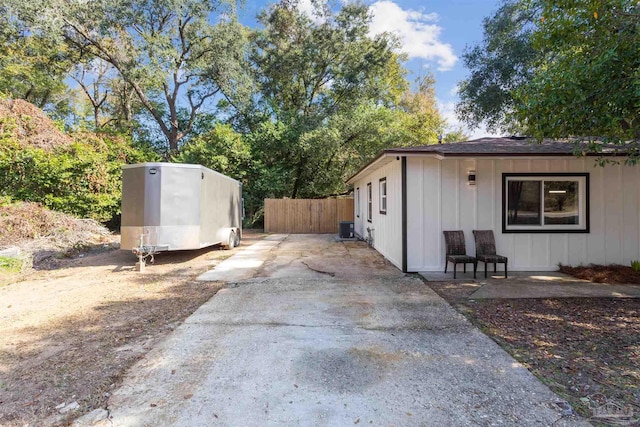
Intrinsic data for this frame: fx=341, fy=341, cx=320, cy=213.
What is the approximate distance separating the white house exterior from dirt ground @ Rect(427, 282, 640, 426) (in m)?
1.87

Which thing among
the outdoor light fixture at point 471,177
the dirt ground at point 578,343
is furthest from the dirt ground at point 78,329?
the outdoor light fixture at point 471,177

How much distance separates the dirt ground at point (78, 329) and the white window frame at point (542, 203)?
5893 mm

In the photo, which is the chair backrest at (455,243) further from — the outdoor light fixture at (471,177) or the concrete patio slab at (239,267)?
the concrete patio slab at (239,267)

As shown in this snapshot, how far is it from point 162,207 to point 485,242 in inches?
273

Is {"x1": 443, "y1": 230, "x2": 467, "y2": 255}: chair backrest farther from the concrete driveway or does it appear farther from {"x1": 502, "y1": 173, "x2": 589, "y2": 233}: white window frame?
the concrete driveway

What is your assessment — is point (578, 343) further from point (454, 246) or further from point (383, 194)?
point (383, 194)

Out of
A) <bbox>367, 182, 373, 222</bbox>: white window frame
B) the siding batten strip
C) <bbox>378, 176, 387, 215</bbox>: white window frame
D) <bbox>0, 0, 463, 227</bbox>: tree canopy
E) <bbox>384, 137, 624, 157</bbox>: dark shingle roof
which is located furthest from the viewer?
<bbox>0, 0, 463, 227</bbox>: tree canopy

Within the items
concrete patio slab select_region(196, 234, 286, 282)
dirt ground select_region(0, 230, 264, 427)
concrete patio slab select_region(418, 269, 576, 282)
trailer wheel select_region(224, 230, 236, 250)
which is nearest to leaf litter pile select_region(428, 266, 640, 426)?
concrete patio slab select_region(418, 269, 576, 282)

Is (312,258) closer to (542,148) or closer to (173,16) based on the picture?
(542,148)

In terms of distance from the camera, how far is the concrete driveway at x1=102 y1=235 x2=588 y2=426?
2.24 m

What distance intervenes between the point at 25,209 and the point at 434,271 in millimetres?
11986

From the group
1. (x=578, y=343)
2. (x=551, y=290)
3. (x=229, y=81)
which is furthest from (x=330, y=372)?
(x=229, y=81)

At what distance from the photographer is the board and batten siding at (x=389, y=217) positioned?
291 inches

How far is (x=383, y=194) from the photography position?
30.9ft
